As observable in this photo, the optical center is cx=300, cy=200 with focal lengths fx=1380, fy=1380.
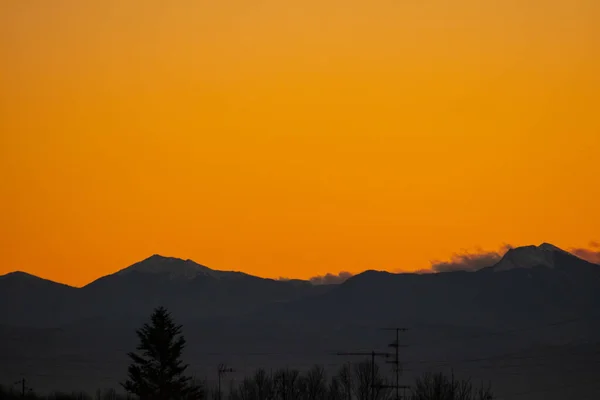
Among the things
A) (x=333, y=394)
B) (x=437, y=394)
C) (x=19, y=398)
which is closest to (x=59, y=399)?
(x=19, y=398)

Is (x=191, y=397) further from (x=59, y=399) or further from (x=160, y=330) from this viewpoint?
(x=59, y=399)

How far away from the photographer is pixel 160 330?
8475 cm

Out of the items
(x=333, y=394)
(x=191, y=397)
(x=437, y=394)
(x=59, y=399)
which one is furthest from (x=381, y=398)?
(x=191, y=397)

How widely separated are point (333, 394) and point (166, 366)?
362ft

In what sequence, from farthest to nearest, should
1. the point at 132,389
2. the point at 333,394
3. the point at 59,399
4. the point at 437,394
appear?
the point at 333,394
the point at 437,394
the point at 59,399
the point at 132,389

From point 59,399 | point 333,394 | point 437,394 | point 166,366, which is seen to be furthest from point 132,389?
point 333,394

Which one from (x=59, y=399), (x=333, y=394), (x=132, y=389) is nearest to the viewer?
(x=132, y=389)

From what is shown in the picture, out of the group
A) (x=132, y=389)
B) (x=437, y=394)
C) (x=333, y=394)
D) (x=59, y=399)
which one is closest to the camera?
(x=132, y=389)

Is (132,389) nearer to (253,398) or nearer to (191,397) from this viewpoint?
(191,397)

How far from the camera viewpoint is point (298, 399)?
19712cm

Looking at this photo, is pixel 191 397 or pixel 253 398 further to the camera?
pixel 253 398

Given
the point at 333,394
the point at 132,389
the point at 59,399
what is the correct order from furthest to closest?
the point at 333,394
the point at 59,399
the point at 132,389

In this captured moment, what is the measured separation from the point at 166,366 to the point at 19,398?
1687 inches

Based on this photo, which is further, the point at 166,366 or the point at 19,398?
the point at 19,398
